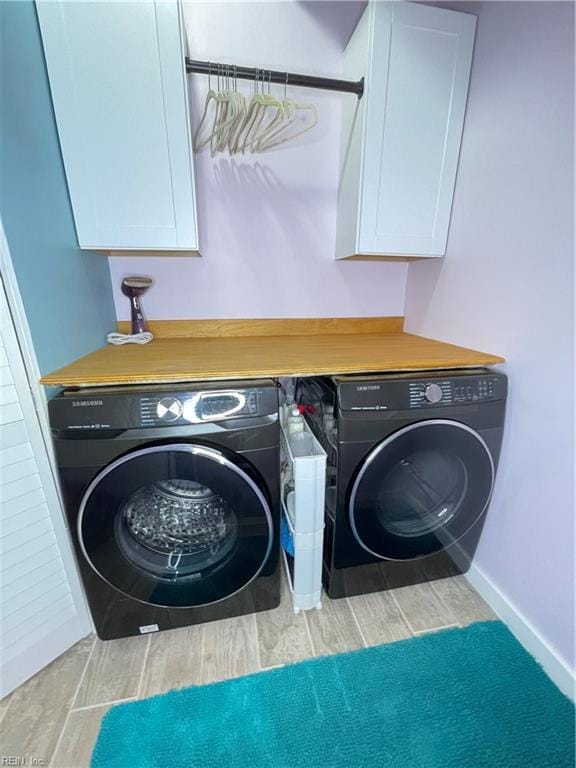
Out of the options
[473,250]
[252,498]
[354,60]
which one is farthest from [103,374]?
[354,60]

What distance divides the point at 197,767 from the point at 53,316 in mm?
1347

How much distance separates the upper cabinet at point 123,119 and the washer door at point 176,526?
845 millimetres

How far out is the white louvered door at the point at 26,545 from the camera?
0.85 meters

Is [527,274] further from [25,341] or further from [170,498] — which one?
[25,341]

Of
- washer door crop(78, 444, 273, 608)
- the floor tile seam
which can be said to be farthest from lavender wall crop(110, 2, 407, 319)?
the floor tile seam

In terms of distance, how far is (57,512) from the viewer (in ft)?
3.22

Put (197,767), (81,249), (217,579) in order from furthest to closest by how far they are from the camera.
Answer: (81,249)
(217,579)
(197,767)

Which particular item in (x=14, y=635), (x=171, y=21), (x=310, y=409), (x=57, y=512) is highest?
(x=171, y=21)

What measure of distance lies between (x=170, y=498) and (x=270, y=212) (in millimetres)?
1366

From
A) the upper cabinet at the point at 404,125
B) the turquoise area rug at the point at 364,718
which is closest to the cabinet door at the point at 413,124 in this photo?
the upper cabinet at the point at 404,125

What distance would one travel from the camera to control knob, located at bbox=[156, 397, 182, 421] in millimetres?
898

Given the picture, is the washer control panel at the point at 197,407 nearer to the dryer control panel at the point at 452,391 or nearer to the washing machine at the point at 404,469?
the washing machine at the point at 404,469

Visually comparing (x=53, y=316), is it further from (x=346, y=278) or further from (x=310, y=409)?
(x=346, y=278)

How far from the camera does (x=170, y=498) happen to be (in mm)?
1072
